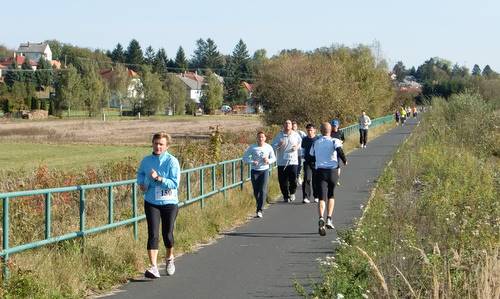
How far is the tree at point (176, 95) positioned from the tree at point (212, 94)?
18.3ft

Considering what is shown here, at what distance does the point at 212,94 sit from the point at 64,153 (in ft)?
291

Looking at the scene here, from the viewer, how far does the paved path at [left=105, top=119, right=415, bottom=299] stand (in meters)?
8.49

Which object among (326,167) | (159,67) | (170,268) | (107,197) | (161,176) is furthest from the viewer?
(159,67)

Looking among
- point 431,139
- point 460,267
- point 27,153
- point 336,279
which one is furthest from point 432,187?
point 27,153

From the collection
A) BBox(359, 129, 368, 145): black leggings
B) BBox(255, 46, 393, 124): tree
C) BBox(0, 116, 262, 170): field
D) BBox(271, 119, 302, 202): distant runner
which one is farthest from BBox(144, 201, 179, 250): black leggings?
BBox(255, 46, 393, 124): tree

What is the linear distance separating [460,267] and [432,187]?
11.7 metres

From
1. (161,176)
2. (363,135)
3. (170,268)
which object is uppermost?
(161,176)

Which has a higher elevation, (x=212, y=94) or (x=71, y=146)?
(x=212, y=94)

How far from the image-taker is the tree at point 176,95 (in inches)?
5230

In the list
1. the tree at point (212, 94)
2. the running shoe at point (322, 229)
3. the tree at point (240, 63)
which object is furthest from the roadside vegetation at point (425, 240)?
the tree at point (240, 63)

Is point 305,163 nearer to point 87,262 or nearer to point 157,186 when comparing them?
point 157,186

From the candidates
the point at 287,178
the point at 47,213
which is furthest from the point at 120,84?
the point at 47,213

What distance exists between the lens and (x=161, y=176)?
9227mm

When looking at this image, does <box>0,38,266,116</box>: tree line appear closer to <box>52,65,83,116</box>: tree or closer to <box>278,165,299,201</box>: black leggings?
<box>52,65,83,116</box>: tree
